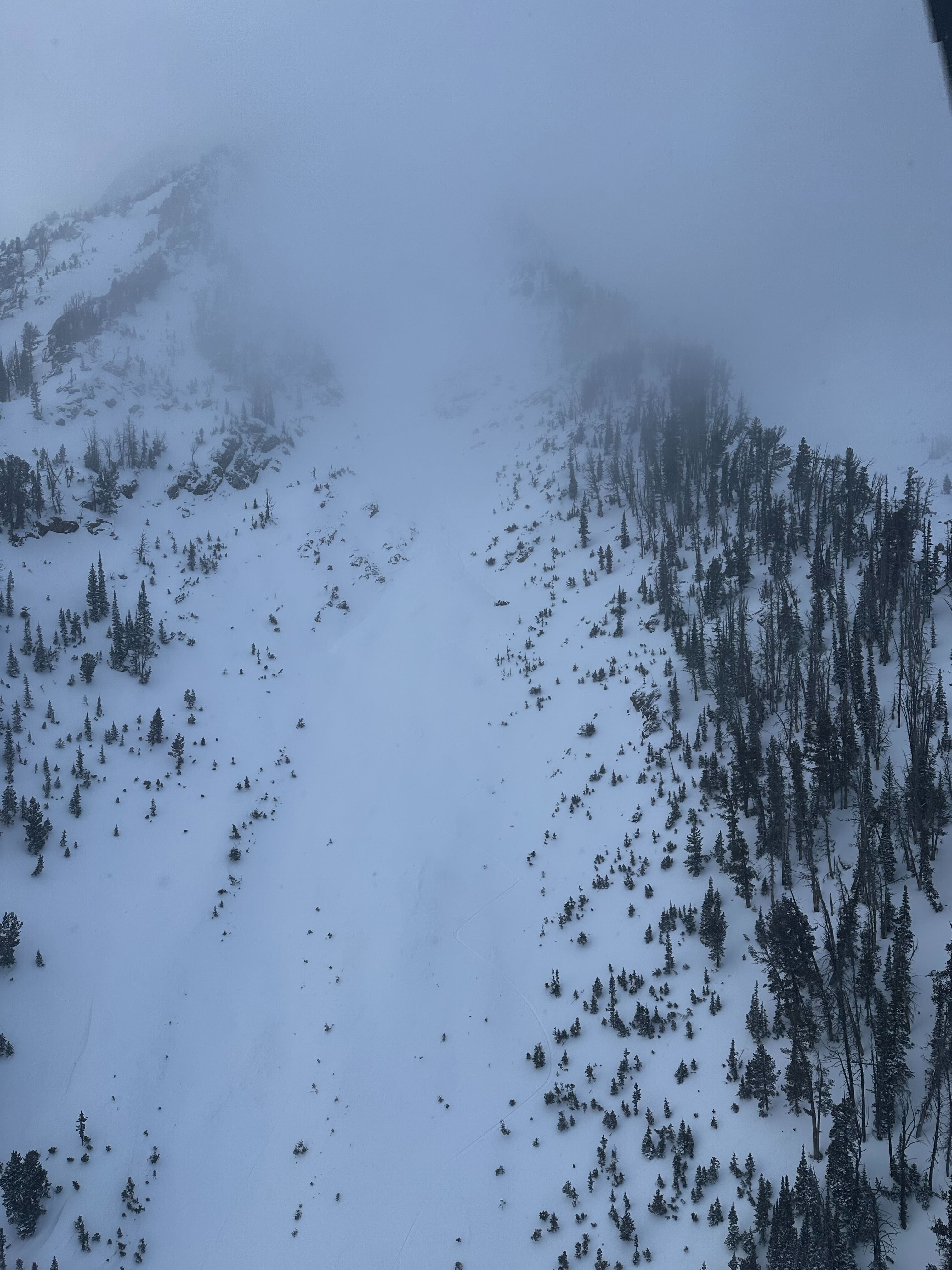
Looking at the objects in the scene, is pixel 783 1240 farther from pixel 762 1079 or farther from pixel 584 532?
pixel 584 532

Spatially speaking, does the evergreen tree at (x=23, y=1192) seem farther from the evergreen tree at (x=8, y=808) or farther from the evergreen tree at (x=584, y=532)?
the evergreen tree at (x=584, y=532)

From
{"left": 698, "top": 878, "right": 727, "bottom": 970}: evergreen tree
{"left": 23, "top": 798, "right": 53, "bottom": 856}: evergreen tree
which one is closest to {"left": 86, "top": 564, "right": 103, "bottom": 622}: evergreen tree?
{"left": 23, "top": 798, "right": 53, "bottom": 856}: evergreen tree

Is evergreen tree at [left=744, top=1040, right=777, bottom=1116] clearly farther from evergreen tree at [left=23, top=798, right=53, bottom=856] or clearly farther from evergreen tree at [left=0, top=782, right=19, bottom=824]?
evergreen tree at [left=0, top=782, right=19, bottom=824]

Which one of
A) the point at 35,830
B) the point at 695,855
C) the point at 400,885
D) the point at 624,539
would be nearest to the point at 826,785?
the point at 695,855

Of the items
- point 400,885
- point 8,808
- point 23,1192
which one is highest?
point 8,808

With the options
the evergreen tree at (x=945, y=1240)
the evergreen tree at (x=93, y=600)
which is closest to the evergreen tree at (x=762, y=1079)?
the evergreen tree at (x=945, y=1240)

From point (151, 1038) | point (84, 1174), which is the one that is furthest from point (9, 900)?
point (84, 1174)

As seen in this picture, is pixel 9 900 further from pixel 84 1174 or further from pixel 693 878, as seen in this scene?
pixel 693 878

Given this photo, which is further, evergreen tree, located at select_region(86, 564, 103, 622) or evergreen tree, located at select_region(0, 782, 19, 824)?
evergreen tree, located at select_region(86, 564, 103, 622)
